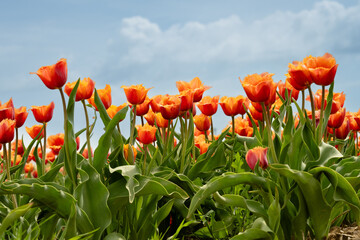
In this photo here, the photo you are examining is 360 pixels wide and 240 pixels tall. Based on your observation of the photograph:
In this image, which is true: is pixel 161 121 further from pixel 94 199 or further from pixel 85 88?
pixel 94 199

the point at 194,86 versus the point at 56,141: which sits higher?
the point at 194,86

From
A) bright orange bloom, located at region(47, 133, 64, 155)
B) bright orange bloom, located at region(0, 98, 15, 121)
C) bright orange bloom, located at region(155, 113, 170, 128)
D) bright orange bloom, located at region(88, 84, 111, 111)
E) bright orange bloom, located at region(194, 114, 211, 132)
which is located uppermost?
bright orange bloom, located at region(88, 84, 111, 111)

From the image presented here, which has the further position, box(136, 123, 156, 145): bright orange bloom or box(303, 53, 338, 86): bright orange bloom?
box(136, 123, 156, 145): bright orange bloom

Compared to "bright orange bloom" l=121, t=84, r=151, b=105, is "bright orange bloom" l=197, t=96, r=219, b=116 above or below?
below

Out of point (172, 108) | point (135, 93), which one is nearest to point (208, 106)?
point (172, 108)

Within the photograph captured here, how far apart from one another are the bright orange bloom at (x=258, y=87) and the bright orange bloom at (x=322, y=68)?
247 mm

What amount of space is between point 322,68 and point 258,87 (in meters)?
0.40

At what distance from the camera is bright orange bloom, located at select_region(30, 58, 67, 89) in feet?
8.20

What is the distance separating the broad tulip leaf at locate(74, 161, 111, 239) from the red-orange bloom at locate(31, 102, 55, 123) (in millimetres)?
774

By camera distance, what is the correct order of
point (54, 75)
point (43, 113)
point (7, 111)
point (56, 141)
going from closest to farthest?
1. point (54, 75)
2. point (7, 111)
3. point (43, 113)
4. point (56, 141)

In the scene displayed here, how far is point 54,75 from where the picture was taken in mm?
2496

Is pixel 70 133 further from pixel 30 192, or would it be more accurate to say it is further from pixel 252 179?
pixel 252 179

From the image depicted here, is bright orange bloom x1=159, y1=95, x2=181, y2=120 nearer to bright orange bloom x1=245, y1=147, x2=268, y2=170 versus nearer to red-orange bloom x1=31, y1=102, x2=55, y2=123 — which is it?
bright orange bloom x1=245, y1=147, x2=268, y2=170

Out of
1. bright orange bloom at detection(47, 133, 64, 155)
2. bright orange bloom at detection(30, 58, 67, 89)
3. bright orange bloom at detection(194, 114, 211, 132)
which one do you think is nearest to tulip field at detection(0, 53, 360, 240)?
bright orange bloom at detection(30, 58, 67, 89)
